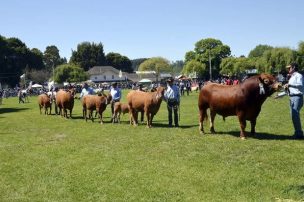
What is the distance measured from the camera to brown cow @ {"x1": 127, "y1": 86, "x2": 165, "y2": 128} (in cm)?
1705

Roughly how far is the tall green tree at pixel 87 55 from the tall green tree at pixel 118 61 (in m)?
8.04

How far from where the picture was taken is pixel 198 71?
101562 mm

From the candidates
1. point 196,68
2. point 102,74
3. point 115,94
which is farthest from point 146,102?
point 102,74

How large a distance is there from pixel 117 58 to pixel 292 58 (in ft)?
234

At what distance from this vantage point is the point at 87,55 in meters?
129

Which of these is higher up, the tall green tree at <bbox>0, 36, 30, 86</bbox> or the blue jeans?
the tall green tree at <bbox>0, 36, 30, 86</bbox>

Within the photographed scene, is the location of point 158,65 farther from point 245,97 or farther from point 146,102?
point 245,97

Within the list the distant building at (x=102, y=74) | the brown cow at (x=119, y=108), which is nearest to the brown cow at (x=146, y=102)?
the brown cow at (x=119, y=108)

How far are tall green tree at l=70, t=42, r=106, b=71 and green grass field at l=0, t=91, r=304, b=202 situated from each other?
11103 centimetres

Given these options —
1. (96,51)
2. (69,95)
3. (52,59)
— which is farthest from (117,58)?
Answer: (69,95)

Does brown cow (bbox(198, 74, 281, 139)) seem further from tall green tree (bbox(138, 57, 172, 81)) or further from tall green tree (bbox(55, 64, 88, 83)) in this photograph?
tall green tree (bbox(138, 57, 172, 81))

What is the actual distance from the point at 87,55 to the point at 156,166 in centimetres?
12122

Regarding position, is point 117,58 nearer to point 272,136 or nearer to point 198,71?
point 198,71

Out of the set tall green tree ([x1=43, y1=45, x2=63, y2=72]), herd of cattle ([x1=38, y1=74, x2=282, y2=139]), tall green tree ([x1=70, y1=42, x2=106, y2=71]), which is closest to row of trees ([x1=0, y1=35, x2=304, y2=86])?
tall green tree ([x1=70, y1=42, x2=106, y2=71])
